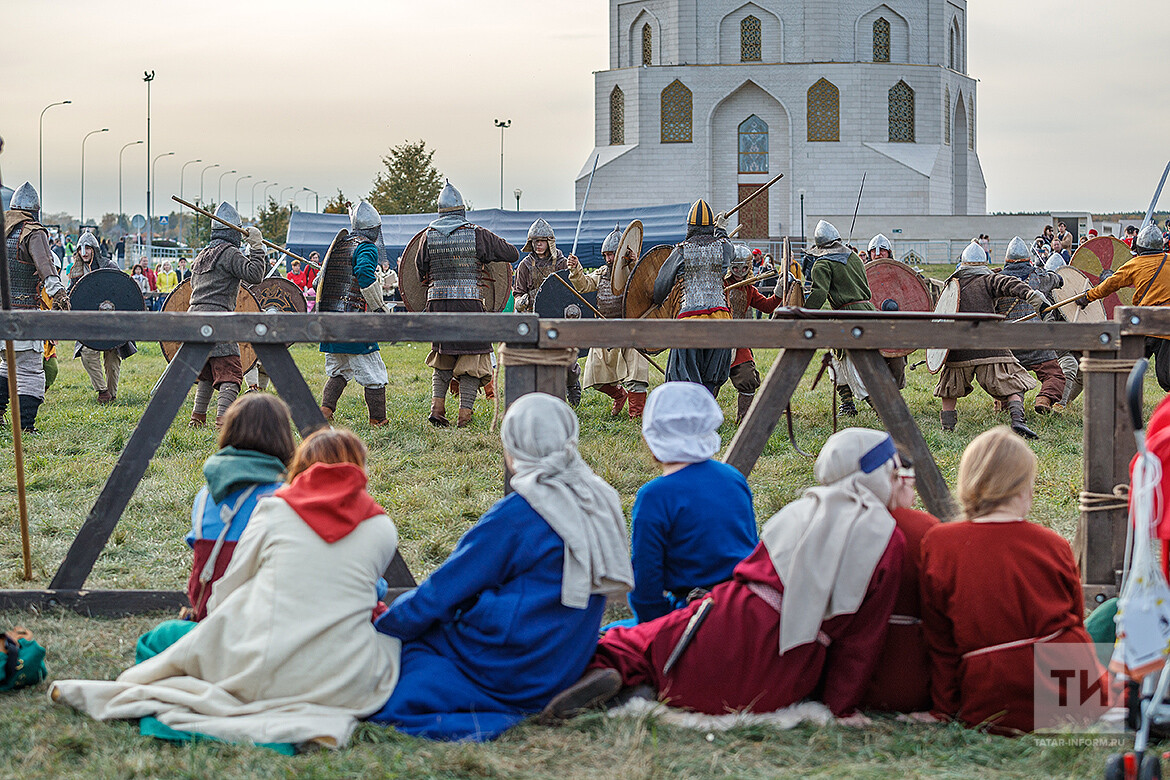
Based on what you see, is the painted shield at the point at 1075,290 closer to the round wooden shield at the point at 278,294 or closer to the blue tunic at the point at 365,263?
the blue tunic at the point at 365,263

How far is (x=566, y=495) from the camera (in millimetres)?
3277

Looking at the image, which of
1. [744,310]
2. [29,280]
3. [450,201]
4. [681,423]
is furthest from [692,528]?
[29,280]

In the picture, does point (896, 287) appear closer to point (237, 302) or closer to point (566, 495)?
point (237, 302)

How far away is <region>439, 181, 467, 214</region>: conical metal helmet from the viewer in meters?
9.48

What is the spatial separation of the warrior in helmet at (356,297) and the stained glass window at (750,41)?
4355 centimetres

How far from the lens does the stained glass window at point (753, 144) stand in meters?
50.5

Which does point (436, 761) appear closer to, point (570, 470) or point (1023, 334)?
point (570, 470)

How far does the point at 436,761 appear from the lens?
301 centimetres

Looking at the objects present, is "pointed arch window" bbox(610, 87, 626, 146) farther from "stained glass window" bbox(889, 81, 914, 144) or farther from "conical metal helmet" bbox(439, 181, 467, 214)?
"conical metal helmet" bbox(439, 181, 467, 214)

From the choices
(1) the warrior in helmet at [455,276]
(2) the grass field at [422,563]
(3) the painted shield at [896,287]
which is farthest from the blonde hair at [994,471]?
(3) the painted shield at [896,287]

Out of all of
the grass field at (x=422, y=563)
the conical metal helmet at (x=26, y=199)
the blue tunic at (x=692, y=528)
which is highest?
the conical metal helmet at (x=26, y=199)

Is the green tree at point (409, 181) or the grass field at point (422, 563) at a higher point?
the green tree at point (409, 181)

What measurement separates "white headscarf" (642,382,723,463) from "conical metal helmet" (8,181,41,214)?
23.7ft

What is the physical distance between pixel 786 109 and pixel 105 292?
43.3 m
